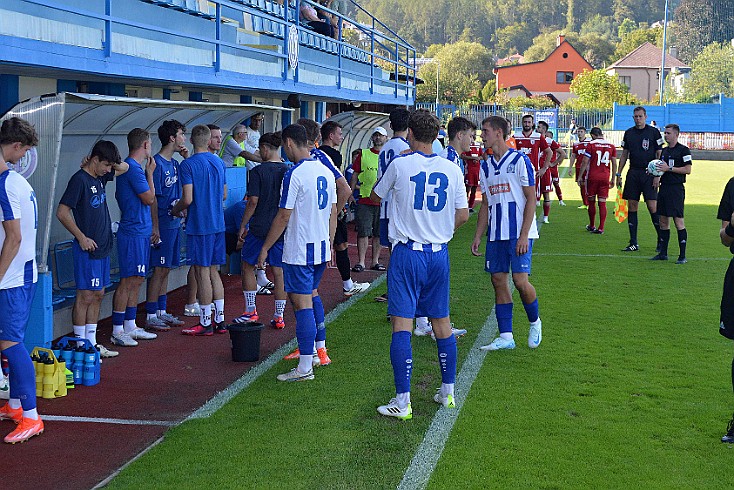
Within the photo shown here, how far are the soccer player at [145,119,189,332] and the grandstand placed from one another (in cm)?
40

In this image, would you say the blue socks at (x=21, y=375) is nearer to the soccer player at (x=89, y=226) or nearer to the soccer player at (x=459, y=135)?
the soccer player at (x=89, y=226)

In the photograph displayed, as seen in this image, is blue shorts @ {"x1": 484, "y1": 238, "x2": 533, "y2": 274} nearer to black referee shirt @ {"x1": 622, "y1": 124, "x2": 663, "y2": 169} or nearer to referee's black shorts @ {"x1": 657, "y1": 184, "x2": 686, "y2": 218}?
referee's black shorts @ {"x1": 657, "y1": 184, "x2": 686, "y2": 218}

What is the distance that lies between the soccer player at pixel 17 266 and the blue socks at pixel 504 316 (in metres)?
4.17

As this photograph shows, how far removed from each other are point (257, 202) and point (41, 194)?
221 centimetres

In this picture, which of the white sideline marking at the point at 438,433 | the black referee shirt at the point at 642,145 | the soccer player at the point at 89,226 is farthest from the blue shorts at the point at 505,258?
the black referee shirt at the point at 642,145

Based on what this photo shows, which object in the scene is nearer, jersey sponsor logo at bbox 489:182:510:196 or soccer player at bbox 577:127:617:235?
jersey sponsor logo at bbox 489:182:510:196

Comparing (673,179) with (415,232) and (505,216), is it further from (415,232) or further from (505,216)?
(415,232)

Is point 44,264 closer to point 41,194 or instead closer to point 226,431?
point 41,194

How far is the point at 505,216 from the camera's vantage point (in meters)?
8.20

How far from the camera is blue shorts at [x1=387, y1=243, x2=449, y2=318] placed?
20.7 feet

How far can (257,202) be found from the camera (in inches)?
355

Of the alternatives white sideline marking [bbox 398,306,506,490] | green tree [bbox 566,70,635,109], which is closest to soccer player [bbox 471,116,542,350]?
white sideline marking [bbox 398,306,506,490]

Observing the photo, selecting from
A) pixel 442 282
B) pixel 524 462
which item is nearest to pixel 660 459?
pixel 524 462

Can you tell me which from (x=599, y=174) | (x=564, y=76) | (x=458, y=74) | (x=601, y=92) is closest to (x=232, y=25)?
(x=599, y=174)
